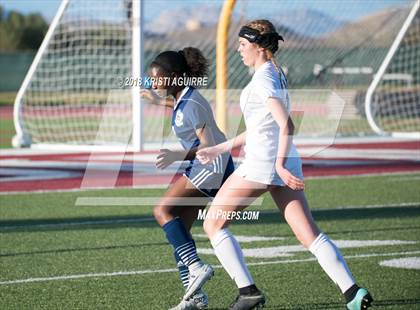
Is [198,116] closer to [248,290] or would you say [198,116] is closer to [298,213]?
[298,213]

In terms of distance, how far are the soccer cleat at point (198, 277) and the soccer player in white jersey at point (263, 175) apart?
1.13 feet

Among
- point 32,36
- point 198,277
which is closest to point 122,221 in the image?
point 198,277

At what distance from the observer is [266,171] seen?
6.38 metres

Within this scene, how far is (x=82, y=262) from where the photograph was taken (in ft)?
29.1

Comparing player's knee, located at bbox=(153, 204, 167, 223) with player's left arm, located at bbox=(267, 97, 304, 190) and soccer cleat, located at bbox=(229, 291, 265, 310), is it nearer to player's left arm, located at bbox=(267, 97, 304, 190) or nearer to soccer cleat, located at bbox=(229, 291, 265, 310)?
soccer cleat, located at bbox=(229, 291, 265, 310)

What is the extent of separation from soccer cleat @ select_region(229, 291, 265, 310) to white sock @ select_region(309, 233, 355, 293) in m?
0.43

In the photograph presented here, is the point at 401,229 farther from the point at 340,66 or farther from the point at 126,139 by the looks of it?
the point at 340,66

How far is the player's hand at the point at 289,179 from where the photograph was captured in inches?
243

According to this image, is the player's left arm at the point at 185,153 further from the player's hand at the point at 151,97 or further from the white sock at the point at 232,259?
the player's hand at the point at 151,97

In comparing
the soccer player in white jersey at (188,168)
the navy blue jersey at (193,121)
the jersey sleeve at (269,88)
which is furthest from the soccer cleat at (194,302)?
the jersey sleeve at (269,88)

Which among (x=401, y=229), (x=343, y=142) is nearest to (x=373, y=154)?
(x=343, y=142)

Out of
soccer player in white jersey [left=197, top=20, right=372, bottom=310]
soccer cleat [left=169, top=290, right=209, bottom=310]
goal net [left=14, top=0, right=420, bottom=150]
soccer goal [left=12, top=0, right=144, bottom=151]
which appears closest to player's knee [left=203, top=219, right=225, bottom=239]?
soccer player in white jersey [left=197, top=20, right=372, bottom=310]

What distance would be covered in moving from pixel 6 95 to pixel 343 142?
96.0 ft

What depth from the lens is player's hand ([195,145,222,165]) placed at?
652 cm
